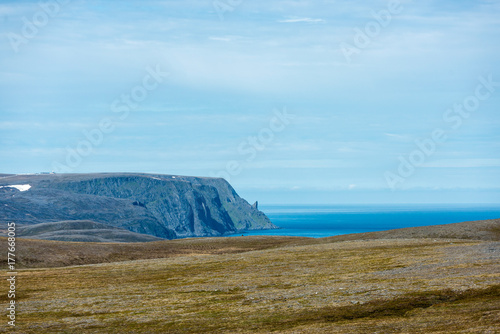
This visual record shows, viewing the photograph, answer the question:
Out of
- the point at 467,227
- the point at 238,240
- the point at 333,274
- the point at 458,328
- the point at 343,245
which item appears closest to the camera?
the point at 458,328

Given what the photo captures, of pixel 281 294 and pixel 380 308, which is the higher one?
pixel 281 294

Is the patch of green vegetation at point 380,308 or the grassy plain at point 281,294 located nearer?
the grassy plain at point 281,294

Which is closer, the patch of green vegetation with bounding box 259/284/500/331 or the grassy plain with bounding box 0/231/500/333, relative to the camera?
the grassy plain with bounding box 0/231/500/333

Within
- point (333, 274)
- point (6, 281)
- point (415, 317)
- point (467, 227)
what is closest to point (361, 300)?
point (415, 317)

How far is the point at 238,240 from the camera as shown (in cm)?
11119

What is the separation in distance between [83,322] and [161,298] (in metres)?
9.09

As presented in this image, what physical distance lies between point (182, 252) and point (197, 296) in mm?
53326

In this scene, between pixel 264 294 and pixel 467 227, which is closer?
pixel 264 294

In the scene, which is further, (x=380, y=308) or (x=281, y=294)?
(x=281, y=294)

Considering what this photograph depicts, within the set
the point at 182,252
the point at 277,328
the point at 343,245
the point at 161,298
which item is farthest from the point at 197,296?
the point at 182,252

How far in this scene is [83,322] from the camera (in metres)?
38.6

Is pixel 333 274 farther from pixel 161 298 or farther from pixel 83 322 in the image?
pixel 83 322

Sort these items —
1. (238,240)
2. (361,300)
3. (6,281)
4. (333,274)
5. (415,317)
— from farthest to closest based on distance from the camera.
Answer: (238,240), (6,281), (333,274), (361,300), (415,317)

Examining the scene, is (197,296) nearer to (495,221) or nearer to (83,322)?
(83,322)
